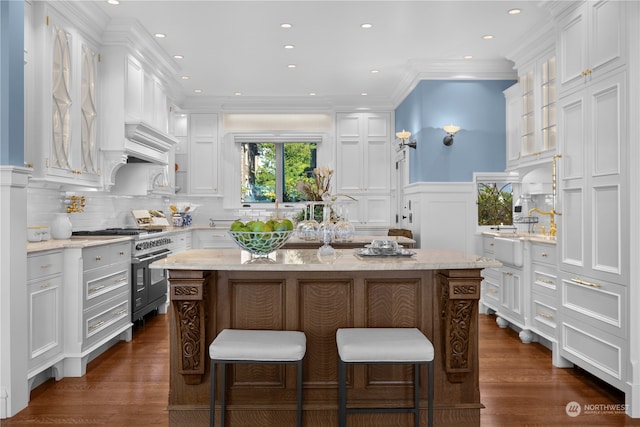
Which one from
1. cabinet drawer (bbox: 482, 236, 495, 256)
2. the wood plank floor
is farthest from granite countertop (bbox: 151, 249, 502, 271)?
cabinet drawer (bbox: 482, 236, 495, 256)

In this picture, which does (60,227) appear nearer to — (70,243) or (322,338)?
(70,243)

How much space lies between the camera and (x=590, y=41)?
132 inches

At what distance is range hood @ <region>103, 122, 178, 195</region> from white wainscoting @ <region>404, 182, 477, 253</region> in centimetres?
316

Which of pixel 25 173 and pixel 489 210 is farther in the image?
pixel 489 210

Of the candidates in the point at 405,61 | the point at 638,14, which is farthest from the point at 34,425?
the point at 405,61

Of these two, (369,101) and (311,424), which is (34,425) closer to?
(311,424)

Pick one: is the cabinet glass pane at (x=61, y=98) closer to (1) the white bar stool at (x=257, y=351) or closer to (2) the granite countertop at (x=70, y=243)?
(2) the granite countertop at (x=70, y=243)

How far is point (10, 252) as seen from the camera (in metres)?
2.87

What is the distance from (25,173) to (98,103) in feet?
6.33

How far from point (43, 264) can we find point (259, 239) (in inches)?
68.1

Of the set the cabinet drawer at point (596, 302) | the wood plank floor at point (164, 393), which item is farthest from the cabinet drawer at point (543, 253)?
the wood plank floor at point (164, 393)

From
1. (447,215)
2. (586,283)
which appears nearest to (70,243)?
(586,283)

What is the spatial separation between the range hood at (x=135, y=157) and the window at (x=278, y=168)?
2222 millimetres

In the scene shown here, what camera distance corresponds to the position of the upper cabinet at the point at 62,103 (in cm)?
365
